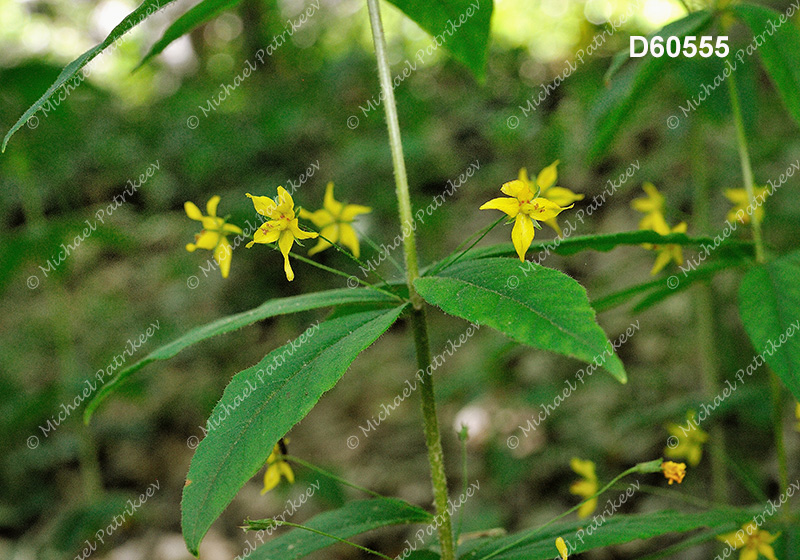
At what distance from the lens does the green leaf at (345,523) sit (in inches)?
48.1

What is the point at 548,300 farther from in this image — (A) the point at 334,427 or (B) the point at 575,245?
(A) the point at 334,427

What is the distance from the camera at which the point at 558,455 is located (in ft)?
10.9

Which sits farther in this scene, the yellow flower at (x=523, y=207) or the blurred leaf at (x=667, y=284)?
the blurred leaf at (x=667, y=284)

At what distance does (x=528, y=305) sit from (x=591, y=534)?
61 cm

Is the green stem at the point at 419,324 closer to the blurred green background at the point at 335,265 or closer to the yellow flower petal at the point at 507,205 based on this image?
the yellow flower petal at the point at 507,205

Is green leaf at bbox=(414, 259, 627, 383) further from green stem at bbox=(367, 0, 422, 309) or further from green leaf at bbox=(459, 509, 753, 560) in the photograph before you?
green leaf at bbox=(459, 509, 753, 560)

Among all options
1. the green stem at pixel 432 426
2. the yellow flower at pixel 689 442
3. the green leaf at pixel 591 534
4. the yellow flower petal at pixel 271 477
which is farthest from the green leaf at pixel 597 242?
the yellow flower at pixel 689 442

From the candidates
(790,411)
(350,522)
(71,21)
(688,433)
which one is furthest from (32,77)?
(71,21)

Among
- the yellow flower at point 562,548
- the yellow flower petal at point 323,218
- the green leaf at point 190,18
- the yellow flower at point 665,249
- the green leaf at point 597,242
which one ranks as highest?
the green leaf at point 190,18

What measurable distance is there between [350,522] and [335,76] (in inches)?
200

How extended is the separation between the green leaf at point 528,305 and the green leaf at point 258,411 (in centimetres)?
12

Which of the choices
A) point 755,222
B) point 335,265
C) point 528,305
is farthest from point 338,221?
point 335,265

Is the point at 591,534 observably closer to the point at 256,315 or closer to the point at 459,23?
the point at 256,315

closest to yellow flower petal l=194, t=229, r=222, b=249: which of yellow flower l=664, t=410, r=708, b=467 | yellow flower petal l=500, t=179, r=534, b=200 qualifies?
yellow flower petal l=500, t=179, r=534, b=200
